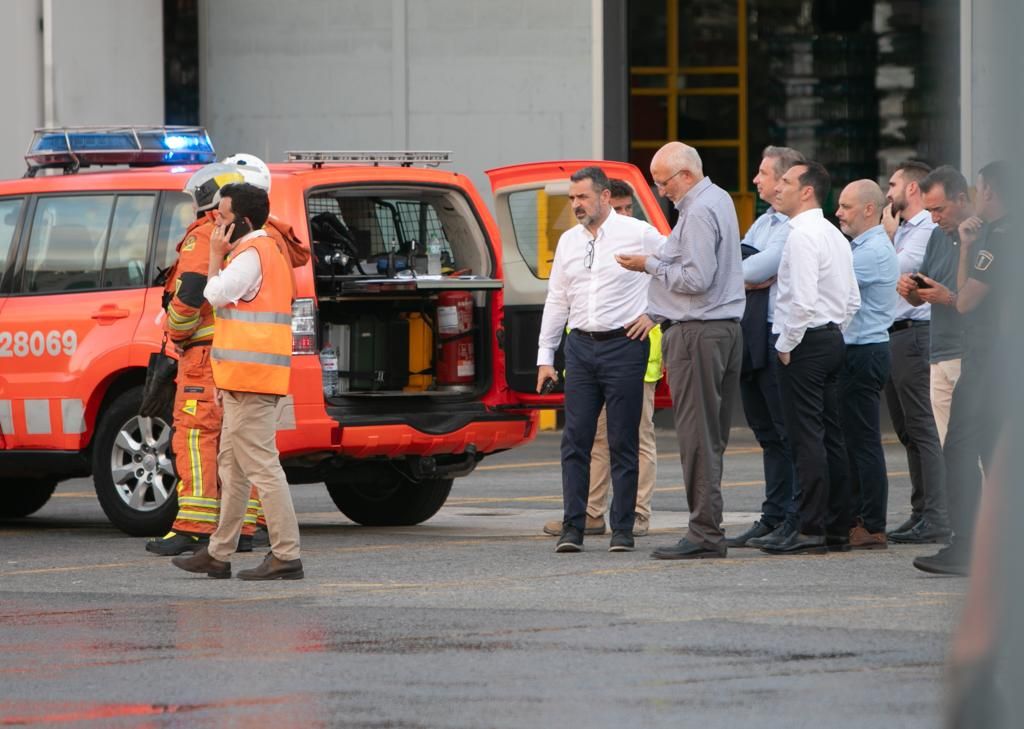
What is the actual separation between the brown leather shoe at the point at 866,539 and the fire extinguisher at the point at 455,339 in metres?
2.27

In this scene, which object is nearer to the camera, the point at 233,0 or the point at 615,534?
the point at 615,534

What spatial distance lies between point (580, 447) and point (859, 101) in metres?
14.3

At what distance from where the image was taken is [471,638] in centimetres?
650

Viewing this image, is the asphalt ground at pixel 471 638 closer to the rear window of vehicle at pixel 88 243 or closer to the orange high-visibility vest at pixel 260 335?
the orange high-visibility vest at pixel 260 335

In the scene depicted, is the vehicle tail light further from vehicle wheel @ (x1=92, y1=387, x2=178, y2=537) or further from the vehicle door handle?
the vehicle door handle

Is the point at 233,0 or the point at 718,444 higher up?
the point at 233,0

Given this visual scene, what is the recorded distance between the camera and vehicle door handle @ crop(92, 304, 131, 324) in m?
10.1

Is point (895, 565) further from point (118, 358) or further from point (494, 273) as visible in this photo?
point (118, 358)

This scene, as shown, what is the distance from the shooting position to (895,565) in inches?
338

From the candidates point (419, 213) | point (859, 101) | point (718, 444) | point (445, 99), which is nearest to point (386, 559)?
point (718, 444)

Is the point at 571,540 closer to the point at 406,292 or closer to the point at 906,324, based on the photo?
the point at 406,292

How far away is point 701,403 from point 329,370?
2.09 metres

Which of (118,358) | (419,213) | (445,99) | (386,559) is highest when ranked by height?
(445,99)

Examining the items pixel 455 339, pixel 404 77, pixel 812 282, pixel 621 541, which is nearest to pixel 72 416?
pixel 455 339
